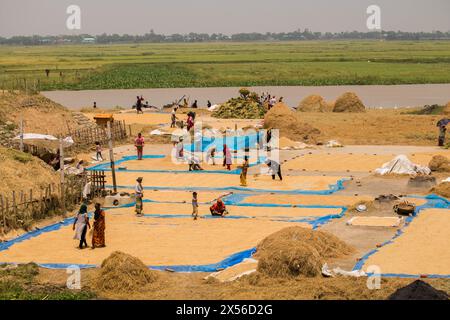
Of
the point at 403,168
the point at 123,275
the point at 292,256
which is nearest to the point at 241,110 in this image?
the point at 403,168

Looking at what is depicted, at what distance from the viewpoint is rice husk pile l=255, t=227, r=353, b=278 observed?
1650cm

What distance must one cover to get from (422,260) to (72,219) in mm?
8791

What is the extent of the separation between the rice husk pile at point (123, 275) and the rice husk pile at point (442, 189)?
10797mm

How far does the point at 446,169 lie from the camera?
2897 cm

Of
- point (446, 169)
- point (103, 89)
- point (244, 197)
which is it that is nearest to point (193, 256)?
point (244, 197)

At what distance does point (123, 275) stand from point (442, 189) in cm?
1154

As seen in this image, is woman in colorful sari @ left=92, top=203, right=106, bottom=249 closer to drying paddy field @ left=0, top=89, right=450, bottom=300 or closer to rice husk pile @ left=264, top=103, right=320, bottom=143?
A: drying paddy field @ left=0, top=89, right=450, bottom=300

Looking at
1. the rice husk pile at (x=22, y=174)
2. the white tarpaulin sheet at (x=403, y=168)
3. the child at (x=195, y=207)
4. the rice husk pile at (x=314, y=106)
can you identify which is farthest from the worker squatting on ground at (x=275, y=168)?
the rice husk pile at (x=314, y=106)

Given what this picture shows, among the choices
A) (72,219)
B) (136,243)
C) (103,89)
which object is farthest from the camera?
(103,89)

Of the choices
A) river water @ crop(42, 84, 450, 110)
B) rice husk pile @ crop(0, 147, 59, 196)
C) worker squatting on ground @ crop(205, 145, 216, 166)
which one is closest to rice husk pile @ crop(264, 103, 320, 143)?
worker squatting on ground @ crop(205, 145, 216, 166)

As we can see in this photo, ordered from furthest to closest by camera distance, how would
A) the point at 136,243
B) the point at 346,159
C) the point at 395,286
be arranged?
the point at 346,159 < the point at 136,243 < the point at 395,286

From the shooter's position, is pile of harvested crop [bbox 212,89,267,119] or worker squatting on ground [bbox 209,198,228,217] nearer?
worker squatting on ground [bbox 209,198,228,217]

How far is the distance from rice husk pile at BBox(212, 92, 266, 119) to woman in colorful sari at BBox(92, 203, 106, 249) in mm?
24859
